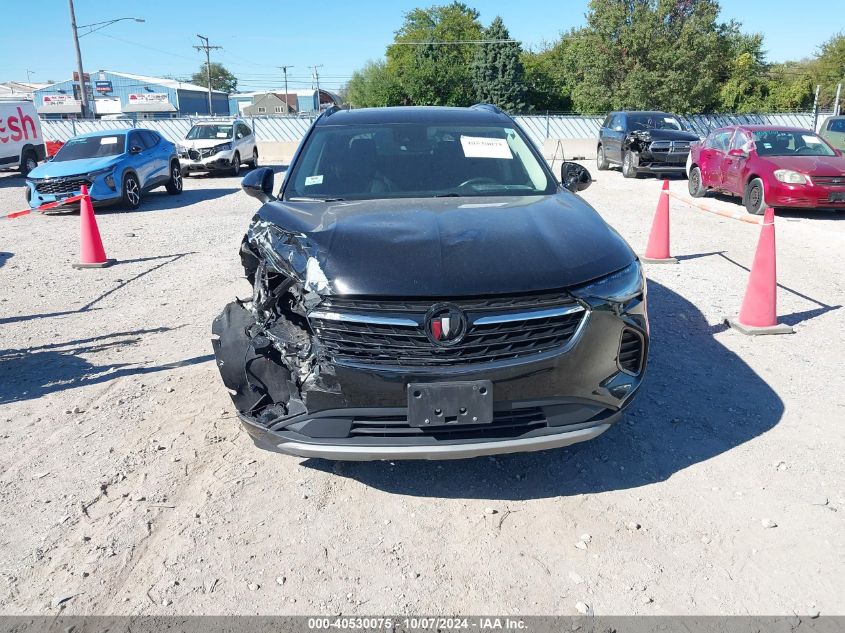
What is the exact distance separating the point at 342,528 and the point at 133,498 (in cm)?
110

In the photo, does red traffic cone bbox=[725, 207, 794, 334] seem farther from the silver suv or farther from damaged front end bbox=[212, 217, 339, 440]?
the silver suv

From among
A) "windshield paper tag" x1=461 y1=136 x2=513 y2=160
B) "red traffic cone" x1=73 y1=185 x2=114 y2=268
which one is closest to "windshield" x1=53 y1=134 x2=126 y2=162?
"red traffic cone" x1=73 y1=185 x2=114 y2=268

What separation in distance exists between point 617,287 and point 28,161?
79.5ft

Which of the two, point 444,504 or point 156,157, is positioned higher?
point 156,157

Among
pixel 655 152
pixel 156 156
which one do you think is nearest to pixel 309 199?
pixel 156 156

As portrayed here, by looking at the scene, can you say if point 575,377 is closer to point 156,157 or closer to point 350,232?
point 350,232

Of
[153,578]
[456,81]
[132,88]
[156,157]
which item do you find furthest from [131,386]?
[132,88]

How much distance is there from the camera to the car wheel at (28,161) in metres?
22.1

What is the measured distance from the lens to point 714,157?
14.1 metres

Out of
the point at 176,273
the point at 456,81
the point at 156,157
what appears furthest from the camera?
the point at 456,81

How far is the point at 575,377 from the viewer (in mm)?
2988

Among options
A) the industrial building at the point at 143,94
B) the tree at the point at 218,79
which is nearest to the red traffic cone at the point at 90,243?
the industrial building at the point at 143,94

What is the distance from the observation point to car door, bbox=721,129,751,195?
12.9 meters

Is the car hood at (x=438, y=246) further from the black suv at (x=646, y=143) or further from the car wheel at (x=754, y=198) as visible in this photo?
the black suv at (x=646, y=143)
